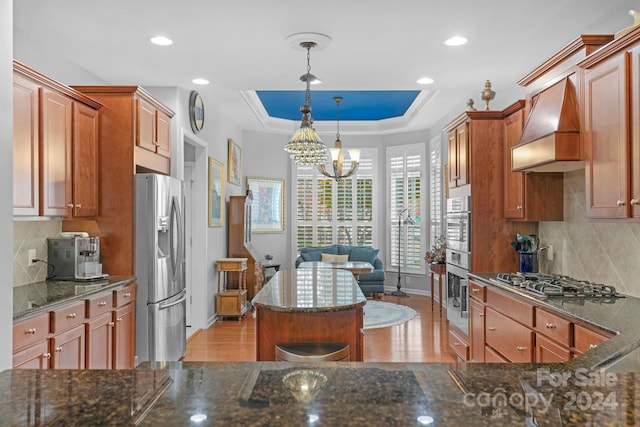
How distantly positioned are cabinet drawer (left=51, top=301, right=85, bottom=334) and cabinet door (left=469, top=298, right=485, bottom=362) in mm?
2967

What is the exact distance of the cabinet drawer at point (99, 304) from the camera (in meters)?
3.10

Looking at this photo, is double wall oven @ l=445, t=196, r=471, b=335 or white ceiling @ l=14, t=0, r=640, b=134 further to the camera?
double wall oven @ l=445, t=196, r=471, b=335

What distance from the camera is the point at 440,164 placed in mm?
7508

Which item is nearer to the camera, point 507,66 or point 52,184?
point 52,184

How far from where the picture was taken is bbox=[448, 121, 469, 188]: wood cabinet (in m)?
4.47

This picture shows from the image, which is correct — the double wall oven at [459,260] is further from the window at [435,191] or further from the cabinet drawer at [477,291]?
the window at [435,191]

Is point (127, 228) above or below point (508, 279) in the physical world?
above

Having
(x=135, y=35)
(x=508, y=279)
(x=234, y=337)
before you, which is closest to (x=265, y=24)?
(x=135, y=35)

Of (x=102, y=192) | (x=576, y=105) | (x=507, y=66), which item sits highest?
(x=507, y=66)

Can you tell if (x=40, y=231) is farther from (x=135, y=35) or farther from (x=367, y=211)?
→ (x=367, y=211)

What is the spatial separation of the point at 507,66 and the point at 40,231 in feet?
13.3

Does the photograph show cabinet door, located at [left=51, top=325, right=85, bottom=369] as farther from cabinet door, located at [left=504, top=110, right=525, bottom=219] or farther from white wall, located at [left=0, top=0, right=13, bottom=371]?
cabinet door, located at [left=504, top=110, right=525, bottom=219]

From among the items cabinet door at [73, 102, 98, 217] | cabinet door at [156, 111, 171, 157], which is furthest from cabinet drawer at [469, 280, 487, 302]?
cabinet door at [73, 102, 98, 217]

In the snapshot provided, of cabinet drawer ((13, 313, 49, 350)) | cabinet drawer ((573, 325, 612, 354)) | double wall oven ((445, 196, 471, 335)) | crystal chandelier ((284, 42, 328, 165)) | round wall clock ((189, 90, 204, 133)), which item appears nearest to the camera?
cabinet drawer ((573, 325, 612, 354))
